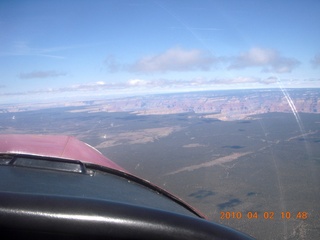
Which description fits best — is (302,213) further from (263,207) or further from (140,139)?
(140,139)

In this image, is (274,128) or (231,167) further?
(274,128)

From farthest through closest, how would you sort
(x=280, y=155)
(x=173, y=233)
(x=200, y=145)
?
(x=200, y=145)
(x=280, y=155)
(x=173, y=233)

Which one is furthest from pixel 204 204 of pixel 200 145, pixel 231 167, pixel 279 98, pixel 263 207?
pixel 279 98
